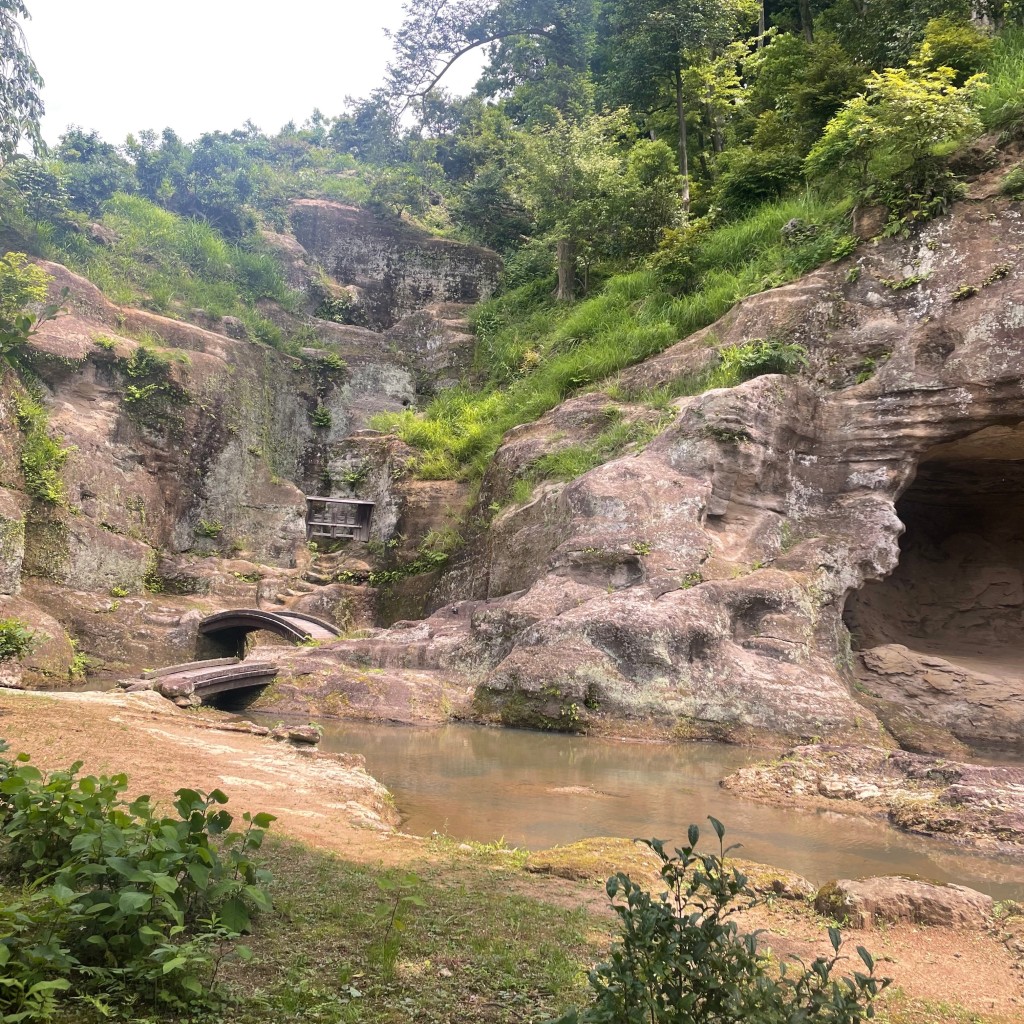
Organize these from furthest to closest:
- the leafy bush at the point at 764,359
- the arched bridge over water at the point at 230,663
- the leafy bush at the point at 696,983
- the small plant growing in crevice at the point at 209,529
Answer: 1. the small plant growing in crevice at the point at 209,529
2. the leafy bush at the point at 764,359
3. the arched bridge over water at the point at 230,663
4. the leafy bush at the point at 696,983

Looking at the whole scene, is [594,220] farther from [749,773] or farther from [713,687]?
[749,773]

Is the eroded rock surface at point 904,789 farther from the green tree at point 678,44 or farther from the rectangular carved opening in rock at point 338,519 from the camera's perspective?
the green tree at point 678,44

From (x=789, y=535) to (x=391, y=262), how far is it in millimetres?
24408

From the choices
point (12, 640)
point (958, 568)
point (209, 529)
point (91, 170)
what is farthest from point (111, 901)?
point (91, 170)

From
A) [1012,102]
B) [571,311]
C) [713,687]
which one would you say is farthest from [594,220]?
[713,687]

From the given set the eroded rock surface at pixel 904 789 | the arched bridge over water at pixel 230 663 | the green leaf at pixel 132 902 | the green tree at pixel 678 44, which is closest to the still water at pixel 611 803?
the eroded rock surface at pixel 904 789

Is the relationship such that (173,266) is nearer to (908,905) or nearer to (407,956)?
(407,956)

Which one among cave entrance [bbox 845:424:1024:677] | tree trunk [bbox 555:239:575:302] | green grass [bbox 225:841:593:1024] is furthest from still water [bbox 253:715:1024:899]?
tree trunk [bbox 555:239:575:302]

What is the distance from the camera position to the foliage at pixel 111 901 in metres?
2.19

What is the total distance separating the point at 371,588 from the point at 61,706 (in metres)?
11.7

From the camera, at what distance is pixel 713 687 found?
35.7ft

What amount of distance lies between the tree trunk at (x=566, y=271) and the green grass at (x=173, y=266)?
9.58 metres

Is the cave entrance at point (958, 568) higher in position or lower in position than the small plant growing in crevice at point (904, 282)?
lower

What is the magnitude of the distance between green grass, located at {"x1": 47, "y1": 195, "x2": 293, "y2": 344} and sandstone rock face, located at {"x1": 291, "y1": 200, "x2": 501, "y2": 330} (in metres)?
3.13
